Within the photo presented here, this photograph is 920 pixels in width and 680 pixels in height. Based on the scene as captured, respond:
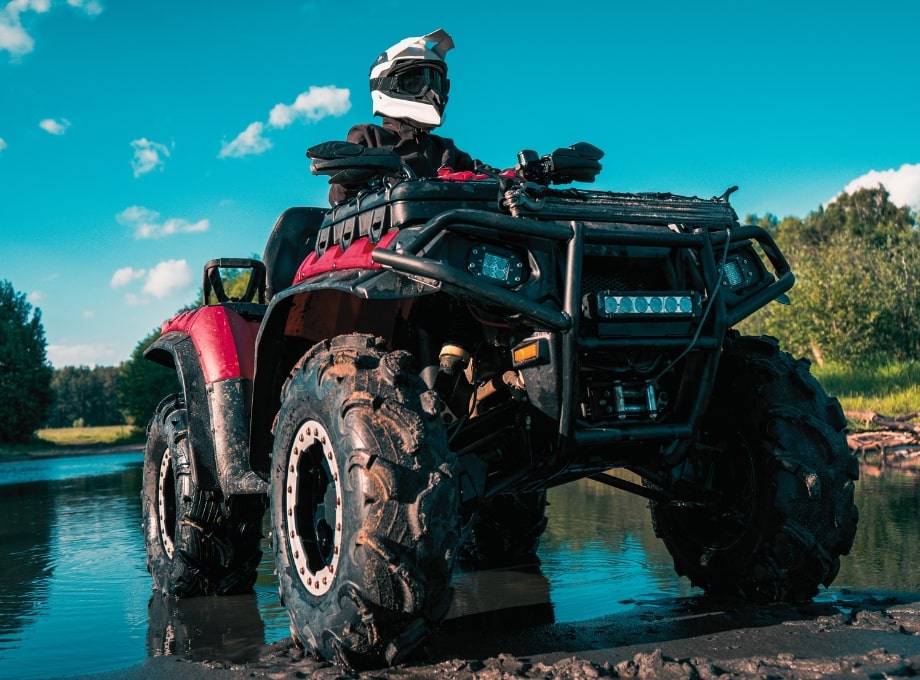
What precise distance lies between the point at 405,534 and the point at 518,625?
1282mm

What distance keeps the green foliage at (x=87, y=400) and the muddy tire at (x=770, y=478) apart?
11320cm

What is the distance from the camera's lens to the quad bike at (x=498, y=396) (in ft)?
10.7

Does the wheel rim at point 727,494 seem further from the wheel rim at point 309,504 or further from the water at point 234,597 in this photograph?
the wheel rim at point 309,504

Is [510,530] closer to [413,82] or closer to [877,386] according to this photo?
[413,82]

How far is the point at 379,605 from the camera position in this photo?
318 cm

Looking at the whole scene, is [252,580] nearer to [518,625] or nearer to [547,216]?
[518,625]

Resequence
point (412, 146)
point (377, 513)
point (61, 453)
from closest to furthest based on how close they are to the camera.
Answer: point (377, 513) < point (412, 146) < point (61, 453)

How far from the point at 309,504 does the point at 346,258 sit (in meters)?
1.01

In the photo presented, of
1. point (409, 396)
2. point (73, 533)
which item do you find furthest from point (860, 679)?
point (73, 533)

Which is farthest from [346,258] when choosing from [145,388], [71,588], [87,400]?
[87,400]

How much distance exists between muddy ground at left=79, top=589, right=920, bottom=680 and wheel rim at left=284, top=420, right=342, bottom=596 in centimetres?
37

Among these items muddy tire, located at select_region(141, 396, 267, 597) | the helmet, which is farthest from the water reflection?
the helmet

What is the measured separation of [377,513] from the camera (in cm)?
316

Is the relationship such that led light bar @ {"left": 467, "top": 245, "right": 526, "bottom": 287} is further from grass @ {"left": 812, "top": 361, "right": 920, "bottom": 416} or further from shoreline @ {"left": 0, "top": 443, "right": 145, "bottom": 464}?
shoreline @ {"left": 0, "top": 443, "right": 145, "bottom": 464}
